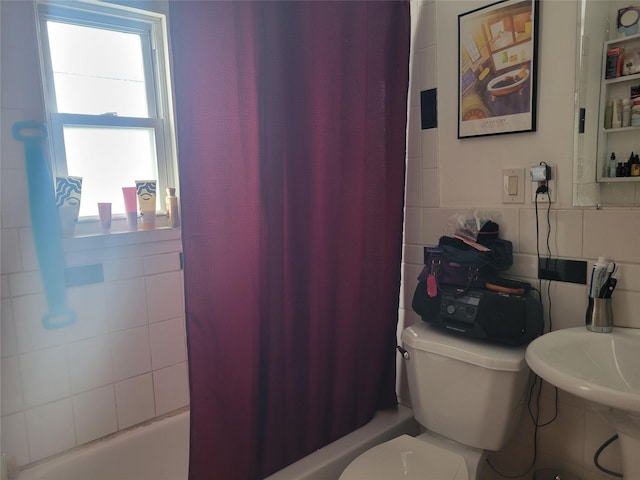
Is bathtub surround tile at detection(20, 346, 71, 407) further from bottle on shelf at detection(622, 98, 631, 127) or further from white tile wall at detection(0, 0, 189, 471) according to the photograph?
bottle on shelf at detection(622, 98, 631, 127)

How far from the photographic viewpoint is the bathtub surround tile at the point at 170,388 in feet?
5.51

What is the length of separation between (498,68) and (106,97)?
4.82 feet

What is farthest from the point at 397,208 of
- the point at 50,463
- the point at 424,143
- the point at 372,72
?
the point at 50,463

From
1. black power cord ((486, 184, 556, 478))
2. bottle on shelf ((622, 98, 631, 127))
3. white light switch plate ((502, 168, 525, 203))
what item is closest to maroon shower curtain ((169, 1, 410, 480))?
white light switch plate ((502, 168, 525, 203))

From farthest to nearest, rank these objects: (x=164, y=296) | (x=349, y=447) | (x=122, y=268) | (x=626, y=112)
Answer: (x=164, y=296)
(x=122, y=268)
(x=349, y=447)
(x=626, y=112)

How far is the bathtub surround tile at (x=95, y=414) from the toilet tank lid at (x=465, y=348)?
3.65ft

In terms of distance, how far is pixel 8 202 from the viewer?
1.33 meters

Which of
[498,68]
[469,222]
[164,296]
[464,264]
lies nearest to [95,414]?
[164,296]

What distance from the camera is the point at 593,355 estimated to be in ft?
3.79

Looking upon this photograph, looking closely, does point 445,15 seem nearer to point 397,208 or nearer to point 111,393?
point 397,208

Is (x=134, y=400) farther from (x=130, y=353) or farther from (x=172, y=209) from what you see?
(x=172, y=209)

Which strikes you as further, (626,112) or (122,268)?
(122,268)

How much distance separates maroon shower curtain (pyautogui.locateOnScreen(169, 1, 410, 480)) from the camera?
109 cm

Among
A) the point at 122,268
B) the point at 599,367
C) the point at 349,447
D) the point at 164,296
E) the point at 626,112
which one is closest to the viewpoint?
the point at 599,367
